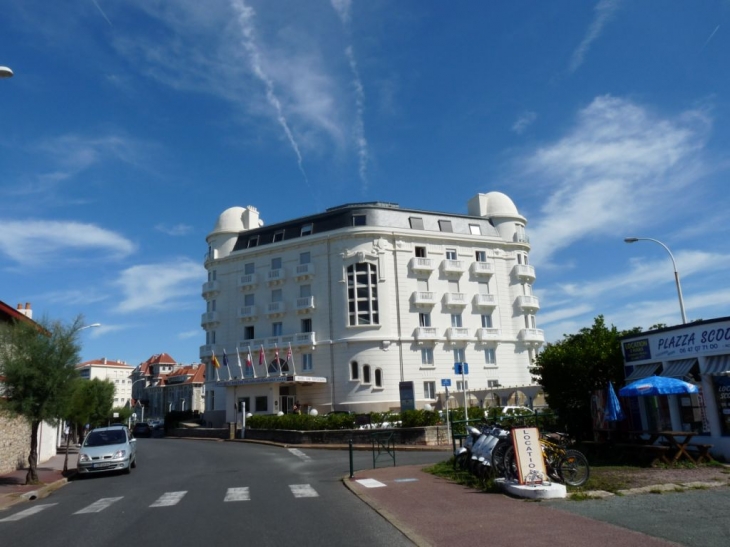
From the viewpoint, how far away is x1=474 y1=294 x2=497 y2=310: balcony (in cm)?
4878

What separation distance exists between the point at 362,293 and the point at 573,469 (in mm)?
35047

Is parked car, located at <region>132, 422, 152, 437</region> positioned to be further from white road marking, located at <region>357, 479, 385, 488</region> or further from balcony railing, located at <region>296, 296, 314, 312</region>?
white road marking, located at <region>357, 479, 385, 488</region>

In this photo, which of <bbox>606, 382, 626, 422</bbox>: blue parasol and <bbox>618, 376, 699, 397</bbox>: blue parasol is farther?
<bbox>606, 382, 626, 422</bbox>: blue parasol

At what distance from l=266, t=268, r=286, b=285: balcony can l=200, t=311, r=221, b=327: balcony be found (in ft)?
20.1

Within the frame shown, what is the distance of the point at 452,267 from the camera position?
159ft

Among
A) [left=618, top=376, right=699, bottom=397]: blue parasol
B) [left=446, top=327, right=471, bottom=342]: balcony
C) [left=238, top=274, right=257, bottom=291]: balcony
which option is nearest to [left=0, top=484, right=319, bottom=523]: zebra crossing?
[left=618, top=376, right=699, bottom=397]: blue parasol

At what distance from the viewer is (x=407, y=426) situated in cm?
2859

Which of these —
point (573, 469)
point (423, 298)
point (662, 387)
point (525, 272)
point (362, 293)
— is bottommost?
point (573, 469)

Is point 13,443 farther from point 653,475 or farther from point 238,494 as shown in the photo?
point 653,475

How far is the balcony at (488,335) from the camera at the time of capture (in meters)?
48.0

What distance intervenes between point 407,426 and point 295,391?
19.5 meters

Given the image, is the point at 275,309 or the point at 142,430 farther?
the point at 142,430

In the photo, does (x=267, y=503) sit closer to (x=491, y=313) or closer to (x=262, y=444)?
(x=262, y=444)

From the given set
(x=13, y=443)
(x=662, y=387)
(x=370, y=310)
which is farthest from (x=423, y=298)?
(x=662, y=387)
